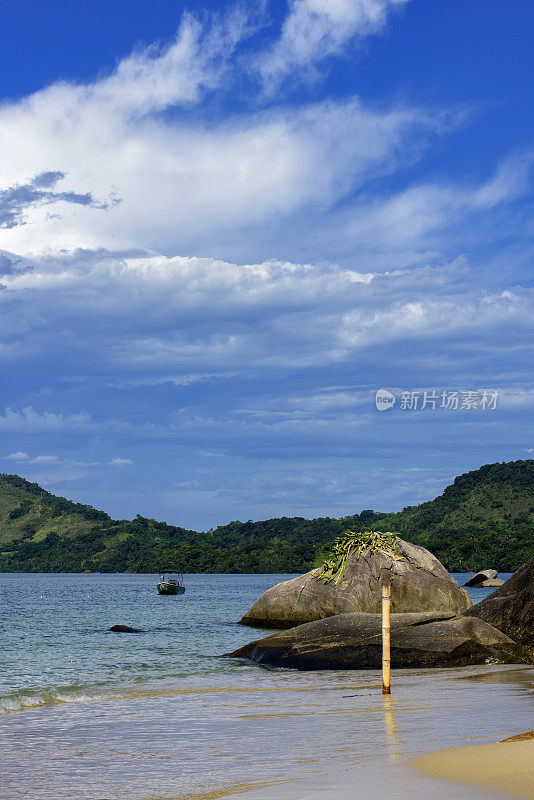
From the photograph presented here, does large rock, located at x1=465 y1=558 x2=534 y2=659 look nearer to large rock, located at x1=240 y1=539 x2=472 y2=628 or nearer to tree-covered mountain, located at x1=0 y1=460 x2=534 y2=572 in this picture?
large rock, located at x1=240 y1=539 x2=472 y2=628

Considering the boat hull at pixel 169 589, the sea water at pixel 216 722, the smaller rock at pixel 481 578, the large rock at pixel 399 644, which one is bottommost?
the boat hull at pixel 169 589

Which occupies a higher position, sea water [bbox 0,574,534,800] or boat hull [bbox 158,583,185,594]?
sea water [bbox 0,574,534,800]

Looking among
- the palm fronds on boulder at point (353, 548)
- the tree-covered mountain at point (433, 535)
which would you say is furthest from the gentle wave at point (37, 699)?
the tree-covered mountain at point (433, 535)

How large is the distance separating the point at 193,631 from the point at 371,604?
38.3 feet

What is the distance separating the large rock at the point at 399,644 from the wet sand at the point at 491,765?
9.57m

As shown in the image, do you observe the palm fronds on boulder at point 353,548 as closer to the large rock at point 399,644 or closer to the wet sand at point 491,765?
the large rock at point 399,644

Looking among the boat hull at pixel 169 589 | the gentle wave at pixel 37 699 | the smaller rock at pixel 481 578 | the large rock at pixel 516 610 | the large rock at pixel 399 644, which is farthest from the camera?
the boat hull at pixel 169 589

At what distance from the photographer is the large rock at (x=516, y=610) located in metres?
21.2

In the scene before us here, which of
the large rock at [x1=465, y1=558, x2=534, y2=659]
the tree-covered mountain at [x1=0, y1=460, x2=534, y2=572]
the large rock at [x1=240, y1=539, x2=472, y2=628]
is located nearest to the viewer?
the large rock at [x1=465, y1=558, x2=534, y2=659]

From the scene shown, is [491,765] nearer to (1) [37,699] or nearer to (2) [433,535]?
(1) [37,699]

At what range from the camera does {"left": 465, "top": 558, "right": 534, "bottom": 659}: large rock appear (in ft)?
69.7

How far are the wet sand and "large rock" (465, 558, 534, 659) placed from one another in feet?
37.1

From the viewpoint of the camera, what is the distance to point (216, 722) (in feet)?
46.5

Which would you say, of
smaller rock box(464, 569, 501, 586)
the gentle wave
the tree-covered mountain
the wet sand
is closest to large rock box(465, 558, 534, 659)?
the gentle wave
